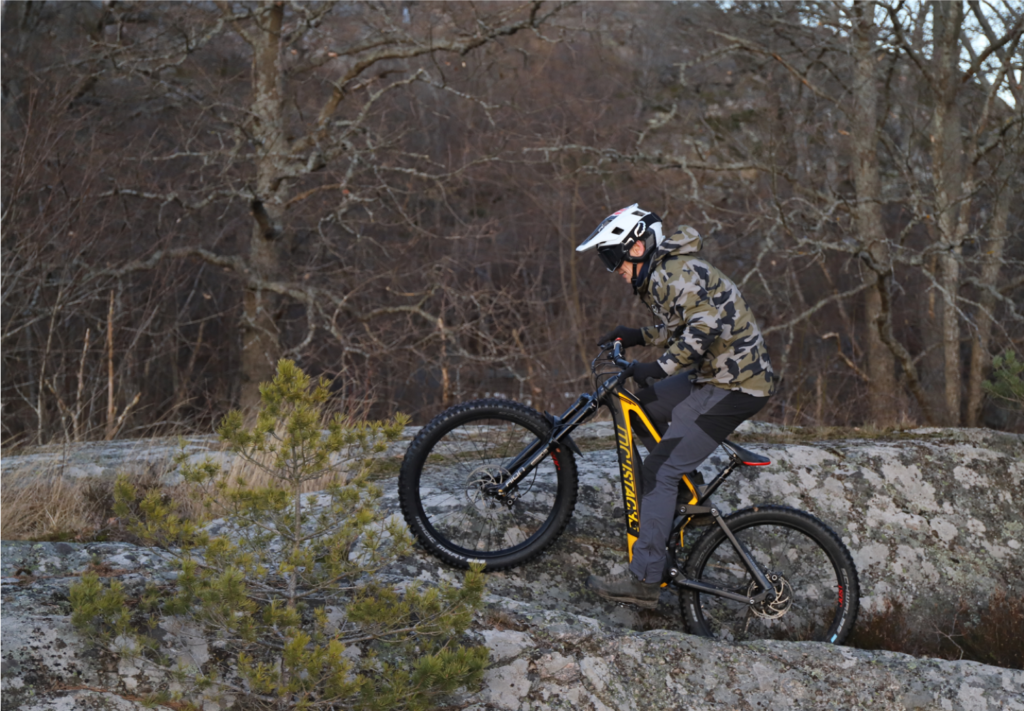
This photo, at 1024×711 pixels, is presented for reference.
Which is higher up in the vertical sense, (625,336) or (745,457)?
(625,336)

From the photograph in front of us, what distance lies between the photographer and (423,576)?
4.24m

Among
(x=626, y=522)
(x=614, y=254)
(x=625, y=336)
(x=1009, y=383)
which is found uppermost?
(x=614, y=254)

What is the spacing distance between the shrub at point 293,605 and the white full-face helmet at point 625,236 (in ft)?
4.59

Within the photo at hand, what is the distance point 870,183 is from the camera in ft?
43.3

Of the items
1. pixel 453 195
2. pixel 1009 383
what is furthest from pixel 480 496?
pixel 453 195

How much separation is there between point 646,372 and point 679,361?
0.24 meters

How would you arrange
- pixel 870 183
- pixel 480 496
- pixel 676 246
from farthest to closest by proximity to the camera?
pixel 870 183
pixel 480 496
pixel 676 246

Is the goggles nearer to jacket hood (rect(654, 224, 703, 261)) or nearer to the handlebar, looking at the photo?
jacket hood (rect(654, 224, 703, 261))

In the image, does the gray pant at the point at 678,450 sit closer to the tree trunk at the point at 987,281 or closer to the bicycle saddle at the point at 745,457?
the bicycle saddle at the point at 745,457

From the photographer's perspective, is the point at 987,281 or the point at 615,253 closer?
the point at 615,253

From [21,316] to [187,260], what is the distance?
4.05 metres

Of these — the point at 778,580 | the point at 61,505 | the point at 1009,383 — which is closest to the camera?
the point at 778,580

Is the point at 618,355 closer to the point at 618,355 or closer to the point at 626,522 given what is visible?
the point at 618,355

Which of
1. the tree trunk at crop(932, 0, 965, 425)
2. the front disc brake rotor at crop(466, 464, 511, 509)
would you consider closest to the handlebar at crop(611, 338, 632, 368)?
the front disc brake rotor at crop(466, 464, 511, 509)
